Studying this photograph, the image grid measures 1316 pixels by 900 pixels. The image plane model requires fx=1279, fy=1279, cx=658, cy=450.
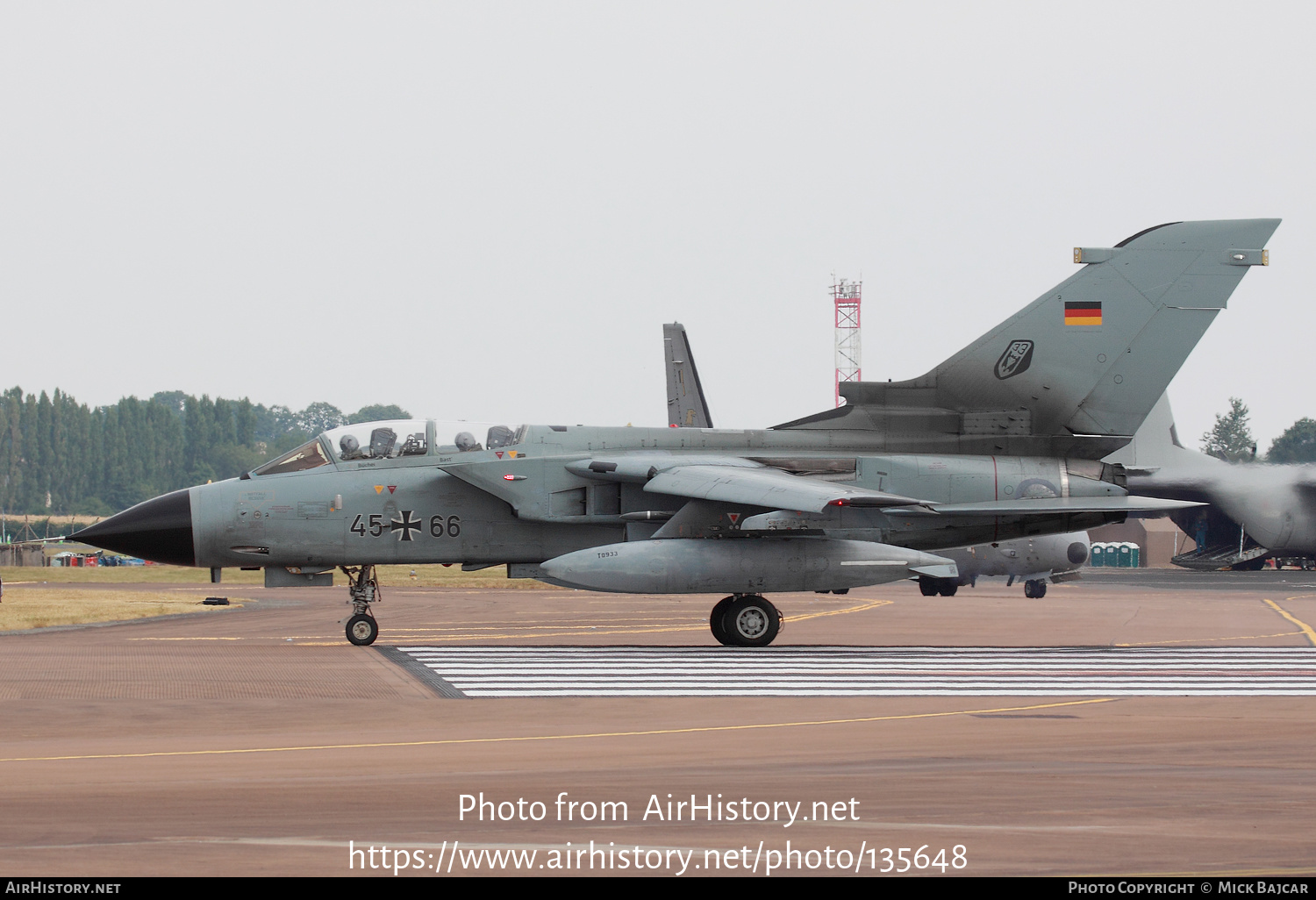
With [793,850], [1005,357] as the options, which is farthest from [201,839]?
[1005,357]

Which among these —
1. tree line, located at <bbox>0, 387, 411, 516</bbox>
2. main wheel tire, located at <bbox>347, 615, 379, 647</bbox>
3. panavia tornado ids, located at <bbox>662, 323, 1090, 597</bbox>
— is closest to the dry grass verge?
main wheel tire, located at <bbox>347, 615, 379, 647</bbox>

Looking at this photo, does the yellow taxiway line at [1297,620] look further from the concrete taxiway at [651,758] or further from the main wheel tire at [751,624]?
the main wheel tire at [751,624]

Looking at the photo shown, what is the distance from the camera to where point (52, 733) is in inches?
346

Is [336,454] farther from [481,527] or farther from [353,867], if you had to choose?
[353,867]

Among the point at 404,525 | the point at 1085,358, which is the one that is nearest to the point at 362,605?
the point at 404,525

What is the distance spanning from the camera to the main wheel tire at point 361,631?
661 inches

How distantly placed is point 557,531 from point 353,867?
43.7ft

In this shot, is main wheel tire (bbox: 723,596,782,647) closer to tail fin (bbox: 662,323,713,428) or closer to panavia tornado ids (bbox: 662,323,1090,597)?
panavia tornado ids (bbox: 662,323,1090,597)

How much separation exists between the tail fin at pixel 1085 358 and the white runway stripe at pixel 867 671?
10.9 ft

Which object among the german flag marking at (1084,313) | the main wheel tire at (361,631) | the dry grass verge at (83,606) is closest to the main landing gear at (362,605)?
the main wheel tire at (361,631)

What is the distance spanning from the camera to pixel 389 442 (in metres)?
18.0

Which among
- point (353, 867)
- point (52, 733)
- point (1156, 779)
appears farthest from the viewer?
point (52, 733)

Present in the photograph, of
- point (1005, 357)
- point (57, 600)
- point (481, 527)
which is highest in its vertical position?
point (1005, 357)

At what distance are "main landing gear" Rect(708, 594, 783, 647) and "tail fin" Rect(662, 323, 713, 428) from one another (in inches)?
577
